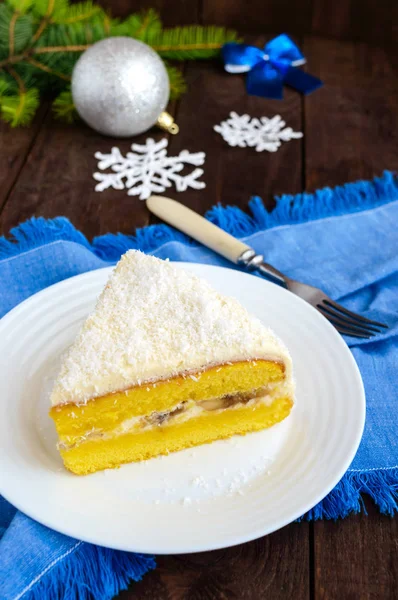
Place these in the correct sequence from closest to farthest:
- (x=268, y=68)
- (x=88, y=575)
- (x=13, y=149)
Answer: (x=88, y=575) → (x=13, y=149) → (x=268, y=68)

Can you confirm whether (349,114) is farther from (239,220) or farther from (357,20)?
(239,220)

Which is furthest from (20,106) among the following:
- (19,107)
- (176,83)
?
(176,83)

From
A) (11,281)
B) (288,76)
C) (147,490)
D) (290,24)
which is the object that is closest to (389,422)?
(147,490)

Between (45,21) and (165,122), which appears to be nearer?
(165,122)

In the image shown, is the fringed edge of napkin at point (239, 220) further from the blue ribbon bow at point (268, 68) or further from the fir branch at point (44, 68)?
the fir branch at point (44, 68)

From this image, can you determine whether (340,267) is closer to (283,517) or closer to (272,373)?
(272,373)

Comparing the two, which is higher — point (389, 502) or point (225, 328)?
point (225, 328)

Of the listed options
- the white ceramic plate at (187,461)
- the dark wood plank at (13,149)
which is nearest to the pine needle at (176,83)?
the dark wood plank at (13,149)
